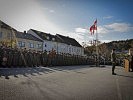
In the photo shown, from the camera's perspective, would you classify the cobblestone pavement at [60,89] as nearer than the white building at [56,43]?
Yes

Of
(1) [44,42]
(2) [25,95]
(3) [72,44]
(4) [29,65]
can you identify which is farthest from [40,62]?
(3) [72,44]

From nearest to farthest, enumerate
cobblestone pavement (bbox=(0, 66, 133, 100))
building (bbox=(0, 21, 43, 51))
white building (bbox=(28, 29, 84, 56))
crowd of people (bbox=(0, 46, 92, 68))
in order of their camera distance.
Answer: cobblestone pavement (bbox=(0, 66, 133, 100)) → crowd of people (bbox=(0, 46, 92, 68)) → building (bbox=(0, 21, 43, 51)) → white building (bbox=(28, 29, 84, 56))

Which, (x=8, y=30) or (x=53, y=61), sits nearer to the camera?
(x=53, y=61)

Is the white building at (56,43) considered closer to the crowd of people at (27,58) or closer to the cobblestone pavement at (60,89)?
the crowd of people at (27,58)

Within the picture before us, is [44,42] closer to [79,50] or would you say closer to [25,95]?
[79,50]

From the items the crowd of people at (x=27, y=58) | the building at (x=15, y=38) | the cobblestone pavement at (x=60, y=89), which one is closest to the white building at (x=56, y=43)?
the building at (x=15, y=38)

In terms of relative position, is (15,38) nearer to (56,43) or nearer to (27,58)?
(56,43)

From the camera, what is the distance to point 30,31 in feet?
229

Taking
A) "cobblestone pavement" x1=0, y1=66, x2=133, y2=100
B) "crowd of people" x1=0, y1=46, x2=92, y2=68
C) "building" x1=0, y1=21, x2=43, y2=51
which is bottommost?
"cobblestone pavement" x1=0, y1=66, x2=133, y2=100

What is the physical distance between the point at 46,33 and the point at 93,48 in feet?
107

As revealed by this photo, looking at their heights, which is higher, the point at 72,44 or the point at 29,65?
the point at 72,44

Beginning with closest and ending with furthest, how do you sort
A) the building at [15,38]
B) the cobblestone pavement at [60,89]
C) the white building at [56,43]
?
the cobblestone pavement at [60,89]
the building at [15,38]
the white building at [56,43]

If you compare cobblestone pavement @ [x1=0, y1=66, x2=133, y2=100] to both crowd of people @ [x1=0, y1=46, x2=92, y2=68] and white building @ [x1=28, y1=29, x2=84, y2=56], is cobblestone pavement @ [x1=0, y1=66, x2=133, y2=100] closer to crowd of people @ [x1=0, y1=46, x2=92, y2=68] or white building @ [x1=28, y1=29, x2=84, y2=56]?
crowd of people @ [x1=0, y1=46, x2=92, y2=68]

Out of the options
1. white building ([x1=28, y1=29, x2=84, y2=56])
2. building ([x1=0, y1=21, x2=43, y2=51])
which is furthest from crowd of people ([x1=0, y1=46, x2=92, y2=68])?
white building ([x1=28, y1=29, x2=84, y2=56])
